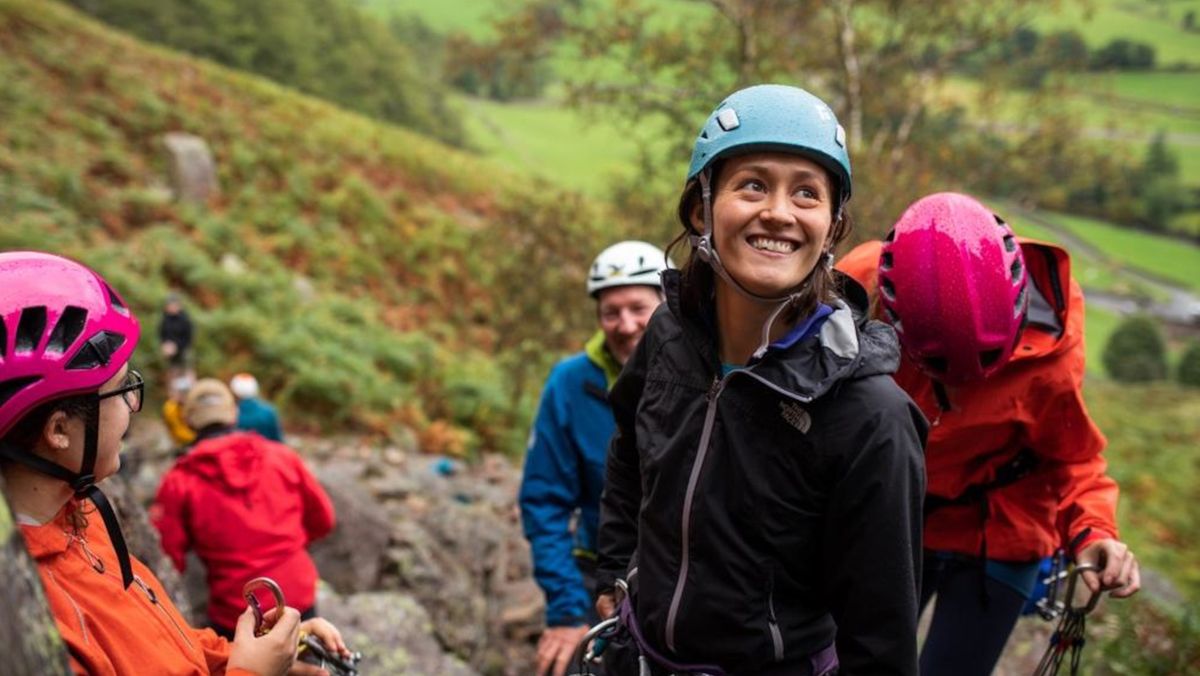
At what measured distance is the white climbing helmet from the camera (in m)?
4.24

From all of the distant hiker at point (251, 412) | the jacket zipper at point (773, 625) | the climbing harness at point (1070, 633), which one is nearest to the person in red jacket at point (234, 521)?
the distant hiker at point (251, 412)

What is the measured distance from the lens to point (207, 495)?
490 cm

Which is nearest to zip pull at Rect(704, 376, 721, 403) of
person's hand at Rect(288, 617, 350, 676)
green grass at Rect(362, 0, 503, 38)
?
person's hand at Rect(288, 617, 350, 676)

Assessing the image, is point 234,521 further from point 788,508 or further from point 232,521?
point 788,508

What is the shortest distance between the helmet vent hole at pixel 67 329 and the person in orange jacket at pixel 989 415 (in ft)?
7.93

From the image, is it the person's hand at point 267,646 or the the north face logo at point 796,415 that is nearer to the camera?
the the north face logo at point 796,415

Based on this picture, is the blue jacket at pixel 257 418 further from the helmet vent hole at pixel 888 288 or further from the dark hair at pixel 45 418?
the helmet vent hole at pixel 888 288

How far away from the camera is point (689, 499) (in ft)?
7.45

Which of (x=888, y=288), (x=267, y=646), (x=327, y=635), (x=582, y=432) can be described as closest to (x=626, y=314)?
(x=582, y=432)

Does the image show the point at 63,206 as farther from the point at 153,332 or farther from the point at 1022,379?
the point at 1022,379

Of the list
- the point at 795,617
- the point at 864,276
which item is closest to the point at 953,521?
the point at 864,276

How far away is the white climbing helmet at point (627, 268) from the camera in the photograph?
4.24 metres

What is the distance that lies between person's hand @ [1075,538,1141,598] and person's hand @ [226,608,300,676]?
2.64 meters

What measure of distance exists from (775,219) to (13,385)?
197 cm
